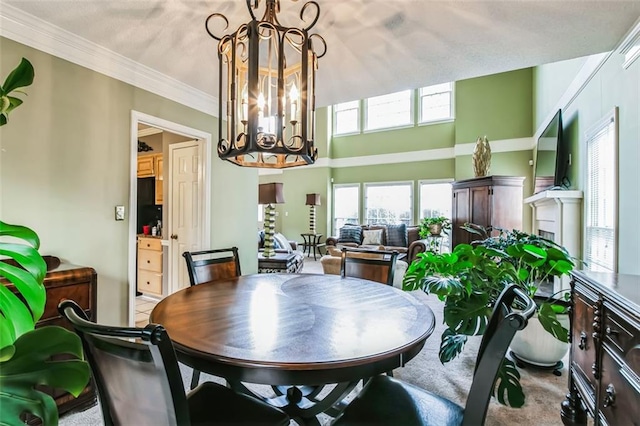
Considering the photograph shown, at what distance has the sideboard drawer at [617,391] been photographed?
106 cm

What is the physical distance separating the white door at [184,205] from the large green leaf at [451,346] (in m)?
2.56

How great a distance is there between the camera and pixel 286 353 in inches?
42.0

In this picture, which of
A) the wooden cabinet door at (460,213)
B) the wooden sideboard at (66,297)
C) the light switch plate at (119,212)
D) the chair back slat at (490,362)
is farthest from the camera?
the wooden cabinet door at (460,213)

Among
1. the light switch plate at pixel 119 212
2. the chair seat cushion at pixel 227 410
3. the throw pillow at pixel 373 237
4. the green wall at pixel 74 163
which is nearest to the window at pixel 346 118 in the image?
the throw pillow at pixel 373 237

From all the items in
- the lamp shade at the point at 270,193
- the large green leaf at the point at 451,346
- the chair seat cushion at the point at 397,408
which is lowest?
the large green leaf at the point at 451,346

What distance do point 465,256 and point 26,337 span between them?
237cm

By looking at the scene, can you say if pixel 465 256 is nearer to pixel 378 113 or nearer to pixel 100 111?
pixel 100 111

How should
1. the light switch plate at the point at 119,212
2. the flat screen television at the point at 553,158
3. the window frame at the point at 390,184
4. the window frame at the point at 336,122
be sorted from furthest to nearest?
the window frame at the point at 336,122
the window frame at the point at 390,184
the flat screen television at the point at 553,158
the light switch plate at the point at 119,212

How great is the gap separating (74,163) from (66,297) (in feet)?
3.40

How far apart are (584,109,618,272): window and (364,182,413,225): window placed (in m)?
5.16

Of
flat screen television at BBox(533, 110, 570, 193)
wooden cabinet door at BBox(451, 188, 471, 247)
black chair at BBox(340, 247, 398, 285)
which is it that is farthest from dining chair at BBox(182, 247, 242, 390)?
wooden cabinet door at BBox(451, 188, 471, 247)

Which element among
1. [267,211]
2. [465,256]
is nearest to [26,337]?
[465,256]

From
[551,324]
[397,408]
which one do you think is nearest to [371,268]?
[551,324]

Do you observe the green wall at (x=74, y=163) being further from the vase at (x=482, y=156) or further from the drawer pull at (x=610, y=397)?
→ the vase at (x=482, y=156)
